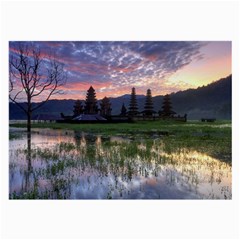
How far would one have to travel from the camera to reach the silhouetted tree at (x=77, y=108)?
13.3 m

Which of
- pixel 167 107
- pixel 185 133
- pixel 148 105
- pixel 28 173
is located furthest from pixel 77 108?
pixel 185 133

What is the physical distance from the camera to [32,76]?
1315cm

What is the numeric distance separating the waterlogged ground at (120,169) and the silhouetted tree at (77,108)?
1.42m

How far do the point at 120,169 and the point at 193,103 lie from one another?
450 centimetres

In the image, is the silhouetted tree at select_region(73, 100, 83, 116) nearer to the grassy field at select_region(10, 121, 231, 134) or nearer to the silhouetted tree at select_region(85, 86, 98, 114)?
the silhouetted tree at select_region(85, 86, 98, 114)

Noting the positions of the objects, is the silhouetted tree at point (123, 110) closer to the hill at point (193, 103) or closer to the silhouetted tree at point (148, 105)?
the hill at point (193, 103)

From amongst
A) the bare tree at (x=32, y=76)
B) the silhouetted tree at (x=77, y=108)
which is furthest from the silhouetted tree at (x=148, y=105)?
the bare tree at (x=32, y=76)

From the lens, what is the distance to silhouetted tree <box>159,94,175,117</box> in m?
13.1

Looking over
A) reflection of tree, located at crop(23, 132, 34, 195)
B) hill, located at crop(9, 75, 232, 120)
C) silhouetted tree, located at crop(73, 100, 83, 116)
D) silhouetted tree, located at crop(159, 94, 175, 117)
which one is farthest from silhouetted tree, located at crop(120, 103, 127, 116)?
reflection of tree, located at crop(23, 132, 34, 195)

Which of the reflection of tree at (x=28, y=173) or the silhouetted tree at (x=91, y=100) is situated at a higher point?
the silhouetted tree at (x=91, y=100)

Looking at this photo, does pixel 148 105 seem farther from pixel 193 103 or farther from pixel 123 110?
pixel 193 103

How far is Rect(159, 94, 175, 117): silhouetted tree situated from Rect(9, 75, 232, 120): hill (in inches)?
6.3

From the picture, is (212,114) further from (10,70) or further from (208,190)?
(10,70)
